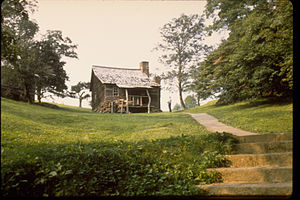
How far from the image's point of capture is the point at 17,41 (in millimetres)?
2742

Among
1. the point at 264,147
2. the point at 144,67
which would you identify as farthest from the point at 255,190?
the point at 144,67

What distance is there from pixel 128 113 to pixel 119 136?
508 mm

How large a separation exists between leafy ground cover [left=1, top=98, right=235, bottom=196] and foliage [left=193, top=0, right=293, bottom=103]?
2.98ft

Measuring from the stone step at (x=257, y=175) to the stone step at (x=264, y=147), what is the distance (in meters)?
0.53

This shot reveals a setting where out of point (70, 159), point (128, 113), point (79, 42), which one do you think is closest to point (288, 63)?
point (128, 113)

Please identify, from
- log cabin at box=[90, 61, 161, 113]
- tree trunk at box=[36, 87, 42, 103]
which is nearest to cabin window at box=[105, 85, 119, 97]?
log cabin at box=[90, 61, 161, 113]

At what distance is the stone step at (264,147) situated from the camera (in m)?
3.30

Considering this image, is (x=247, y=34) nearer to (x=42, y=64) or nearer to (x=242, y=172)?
(x=242, y=172)

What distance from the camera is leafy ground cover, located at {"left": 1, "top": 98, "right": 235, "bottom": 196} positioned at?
238cm

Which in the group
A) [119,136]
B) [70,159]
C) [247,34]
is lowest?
[70,159]

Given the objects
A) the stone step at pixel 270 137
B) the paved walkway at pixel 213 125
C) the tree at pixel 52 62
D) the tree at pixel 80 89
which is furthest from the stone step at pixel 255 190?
the tree at pixel 52 62

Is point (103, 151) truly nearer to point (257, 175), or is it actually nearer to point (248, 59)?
point (257, 175)

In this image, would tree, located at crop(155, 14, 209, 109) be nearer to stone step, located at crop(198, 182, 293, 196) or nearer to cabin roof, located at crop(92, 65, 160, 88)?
cabin roof, located at crop(92, 65, 160, 88)

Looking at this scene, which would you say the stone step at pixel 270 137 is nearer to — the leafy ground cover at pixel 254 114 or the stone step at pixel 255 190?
the leafy ground cover at pixel 254 114
